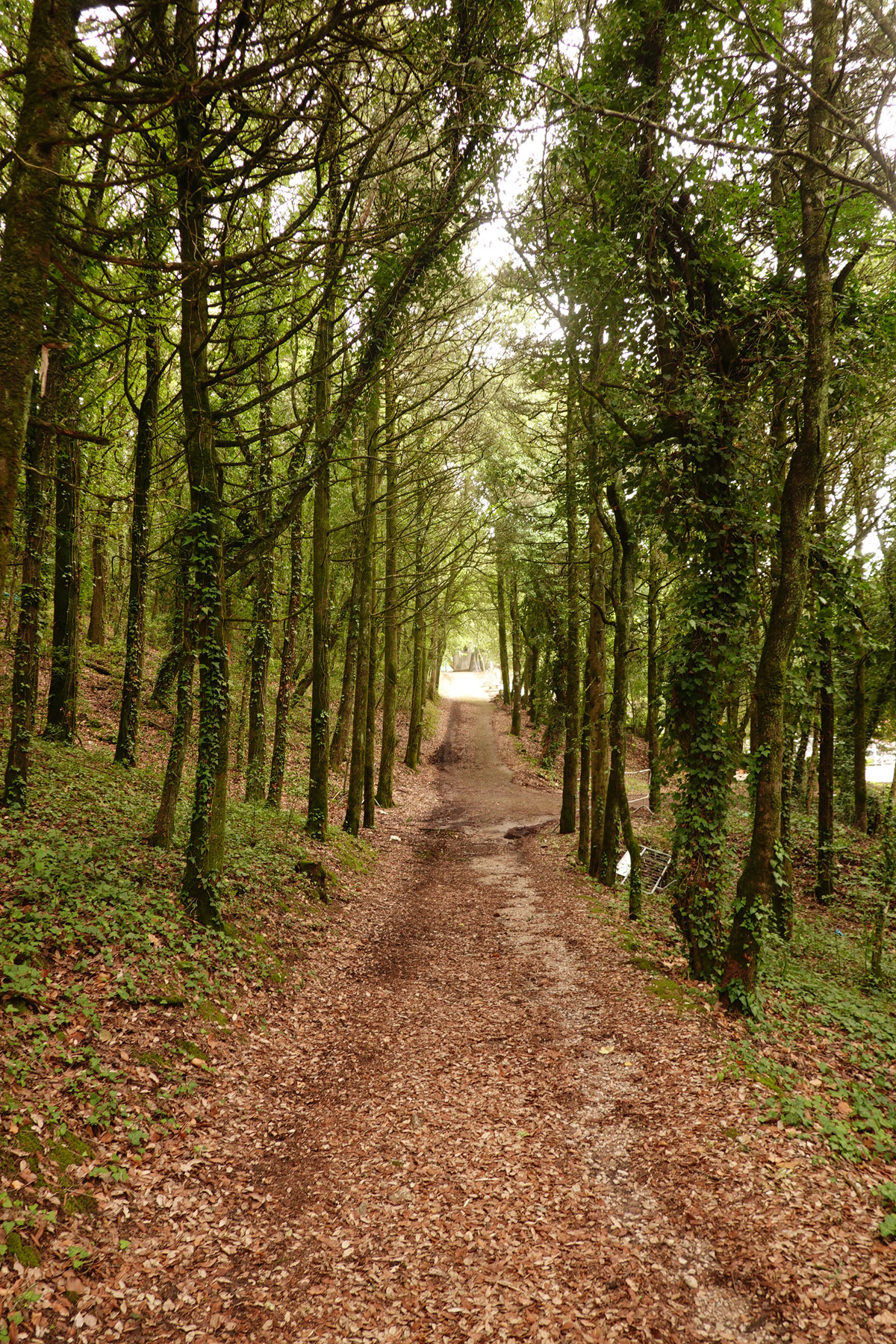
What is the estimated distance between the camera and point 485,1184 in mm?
4652

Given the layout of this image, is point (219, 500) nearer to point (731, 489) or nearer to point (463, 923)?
point (731, 489)

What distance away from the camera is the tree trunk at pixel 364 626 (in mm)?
13227

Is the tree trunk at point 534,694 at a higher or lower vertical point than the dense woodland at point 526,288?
lower

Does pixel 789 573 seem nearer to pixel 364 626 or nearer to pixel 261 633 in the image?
pixel 364 626

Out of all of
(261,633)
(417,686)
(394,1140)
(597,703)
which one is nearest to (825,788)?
(597,703)

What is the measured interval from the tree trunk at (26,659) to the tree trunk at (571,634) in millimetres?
8879

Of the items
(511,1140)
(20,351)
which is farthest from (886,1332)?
(20,351)

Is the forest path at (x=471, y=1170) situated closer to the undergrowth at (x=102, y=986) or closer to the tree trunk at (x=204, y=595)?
the undergrowth at (x=102, y=986)

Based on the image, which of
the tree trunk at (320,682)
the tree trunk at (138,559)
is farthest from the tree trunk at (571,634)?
the tree trunk at (138,559)

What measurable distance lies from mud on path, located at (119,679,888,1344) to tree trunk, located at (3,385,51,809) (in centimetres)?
437

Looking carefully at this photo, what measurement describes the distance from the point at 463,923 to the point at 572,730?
6930 millimetres

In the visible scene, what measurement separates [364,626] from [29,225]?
34.6 ft

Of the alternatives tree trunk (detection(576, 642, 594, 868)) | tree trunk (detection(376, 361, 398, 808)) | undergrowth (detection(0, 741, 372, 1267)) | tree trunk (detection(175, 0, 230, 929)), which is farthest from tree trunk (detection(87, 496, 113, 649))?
tree trunk (detection(576, 642, 594, 868))

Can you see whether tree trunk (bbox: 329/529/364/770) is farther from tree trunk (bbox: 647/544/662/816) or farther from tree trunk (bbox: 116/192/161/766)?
tree trunk (bbox: 647/544/662/816)
